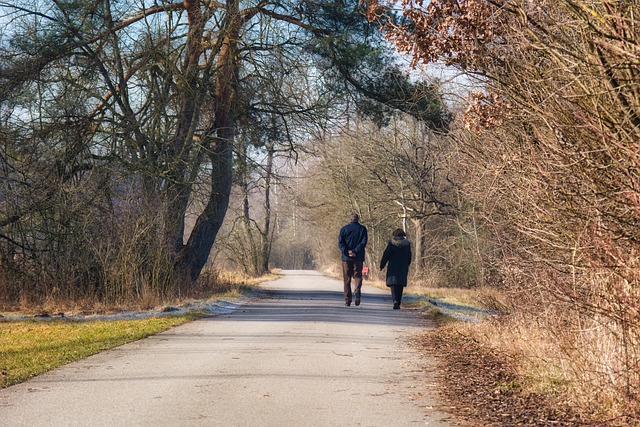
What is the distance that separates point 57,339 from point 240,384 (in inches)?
208

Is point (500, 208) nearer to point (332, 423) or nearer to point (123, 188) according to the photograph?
point (332, 423)

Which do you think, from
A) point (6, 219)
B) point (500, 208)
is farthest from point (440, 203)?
point (500, 208)

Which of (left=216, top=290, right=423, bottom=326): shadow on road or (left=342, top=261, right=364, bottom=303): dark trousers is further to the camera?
(left=342, top=261, right=364, bottom=303): dark trousers

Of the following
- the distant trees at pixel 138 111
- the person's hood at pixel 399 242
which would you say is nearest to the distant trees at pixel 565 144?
the person's hood at pixel 399 242

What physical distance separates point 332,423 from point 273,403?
35.9 inches

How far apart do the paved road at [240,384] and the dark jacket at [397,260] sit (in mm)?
4763

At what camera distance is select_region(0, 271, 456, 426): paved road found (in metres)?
6.80

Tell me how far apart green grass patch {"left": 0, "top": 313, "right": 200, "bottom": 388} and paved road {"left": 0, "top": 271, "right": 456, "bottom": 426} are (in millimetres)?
336

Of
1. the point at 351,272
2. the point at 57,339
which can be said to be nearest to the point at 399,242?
the point at 351,272

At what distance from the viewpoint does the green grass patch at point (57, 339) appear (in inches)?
384

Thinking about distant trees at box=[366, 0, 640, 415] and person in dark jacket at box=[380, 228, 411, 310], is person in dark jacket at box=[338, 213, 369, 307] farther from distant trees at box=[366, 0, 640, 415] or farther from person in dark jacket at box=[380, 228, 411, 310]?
distant trees at box=[366, 0, 640, 415]

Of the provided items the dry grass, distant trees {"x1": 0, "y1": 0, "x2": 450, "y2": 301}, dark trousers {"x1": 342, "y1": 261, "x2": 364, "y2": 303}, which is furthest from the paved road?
distant trees {"x1": 0, "y1": 0, "x2": 450, "y2": 301}

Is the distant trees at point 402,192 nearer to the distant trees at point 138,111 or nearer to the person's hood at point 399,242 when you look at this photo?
the distant trees at point 138,111

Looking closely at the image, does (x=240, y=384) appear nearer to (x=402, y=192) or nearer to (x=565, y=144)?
(x=565, y=144)
